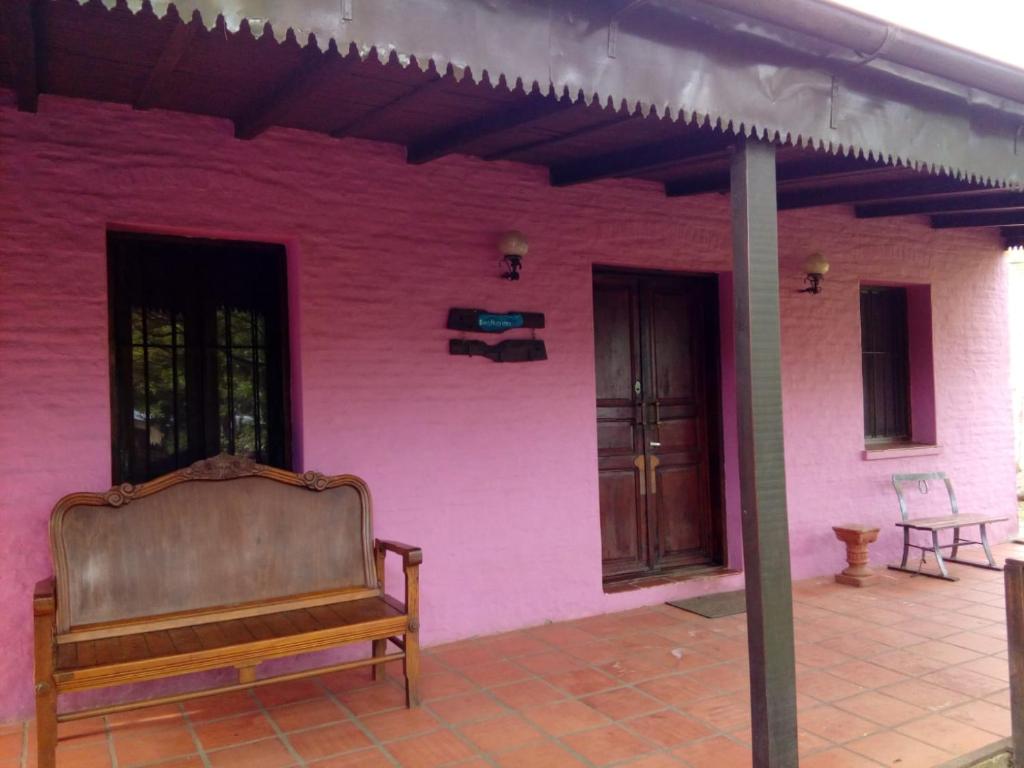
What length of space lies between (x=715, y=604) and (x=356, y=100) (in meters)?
4.02

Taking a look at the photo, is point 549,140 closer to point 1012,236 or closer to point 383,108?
point 383,108

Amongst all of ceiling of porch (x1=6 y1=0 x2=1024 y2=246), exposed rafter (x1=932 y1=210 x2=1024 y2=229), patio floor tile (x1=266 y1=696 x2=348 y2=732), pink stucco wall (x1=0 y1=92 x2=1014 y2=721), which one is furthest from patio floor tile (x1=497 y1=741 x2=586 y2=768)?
exposed rafter (x1=932 y1=210 x2=1024 y2=229)

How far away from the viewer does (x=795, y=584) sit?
6387 mm

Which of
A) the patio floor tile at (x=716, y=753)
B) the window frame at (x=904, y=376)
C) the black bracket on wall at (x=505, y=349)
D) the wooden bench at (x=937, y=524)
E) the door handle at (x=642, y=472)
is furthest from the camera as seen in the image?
the window frame at (x=904, y=376)

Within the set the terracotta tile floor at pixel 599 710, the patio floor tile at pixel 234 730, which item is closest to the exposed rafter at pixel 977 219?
the terracotta tile floor at pixel 599 710

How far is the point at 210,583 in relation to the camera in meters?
3.98

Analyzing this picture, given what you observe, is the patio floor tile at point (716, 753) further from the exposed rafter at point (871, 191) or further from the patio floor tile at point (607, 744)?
the exposed rafter at point (871, 191)

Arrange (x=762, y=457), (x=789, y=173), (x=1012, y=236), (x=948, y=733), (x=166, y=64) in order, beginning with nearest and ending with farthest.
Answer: (x=762, y=457) → (x=166, y=64) → (x=948, y=733) → (x=789, y=173) → (x=1012, y=236)

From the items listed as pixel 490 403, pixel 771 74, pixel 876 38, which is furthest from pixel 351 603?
pixel 876 38

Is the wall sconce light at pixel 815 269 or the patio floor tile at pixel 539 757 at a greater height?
the wall sconce light at pixel 815 269

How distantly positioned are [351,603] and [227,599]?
0.60 metres

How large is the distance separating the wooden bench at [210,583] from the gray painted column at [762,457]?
1.62 m

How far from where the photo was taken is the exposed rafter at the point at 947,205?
20.2 ft

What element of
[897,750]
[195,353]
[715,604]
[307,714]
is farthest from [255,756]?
[715,604]
